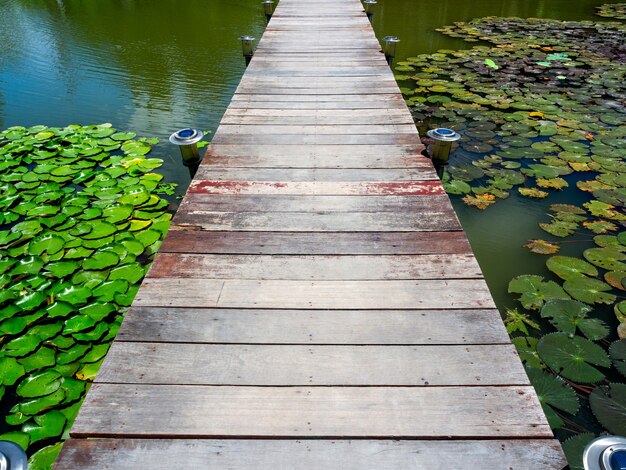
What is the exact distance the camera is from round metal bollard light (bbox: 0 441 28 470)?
2.58 ft

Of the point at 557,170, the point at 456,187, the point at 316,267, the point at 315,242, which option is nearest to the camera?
the point at 316,267

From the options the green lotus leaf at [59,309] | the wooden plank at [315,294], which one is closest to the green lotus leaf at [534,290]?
the wooden plank at [315,294]

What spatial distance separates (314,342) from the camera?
3.94 ft

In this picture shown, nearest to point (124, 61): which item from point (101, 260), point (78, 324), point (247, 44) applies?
point (247, 44)

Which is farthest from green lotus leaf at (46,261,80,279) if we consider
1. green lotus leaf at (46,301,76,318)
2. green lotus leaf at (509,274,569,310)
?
green lotus leaf at (509,274,569,310)

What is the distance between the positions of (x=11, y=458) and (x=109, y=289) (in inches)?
54.6

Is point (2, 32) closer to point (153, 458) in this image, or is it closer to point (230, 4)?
point (230, 4)

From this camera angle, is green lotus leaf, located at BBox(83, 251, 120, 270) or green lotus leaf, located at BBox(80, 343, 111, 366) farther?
green lotus leaf, located at BBox(83, 251, 120, 270)

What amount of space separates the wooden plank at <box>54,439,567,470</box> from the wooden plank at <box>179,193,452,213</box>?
1042 mm

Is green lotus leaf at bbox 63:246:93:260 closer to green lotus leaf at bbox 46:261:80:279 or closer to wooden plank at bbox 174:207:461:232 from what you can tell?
green lotus leaf at bbox 46:261:80:279

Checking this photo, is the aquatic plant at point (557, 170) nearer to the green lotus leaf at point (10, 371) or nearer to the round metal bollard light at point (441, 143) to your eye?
the round metal bollard light at point (441, 143)

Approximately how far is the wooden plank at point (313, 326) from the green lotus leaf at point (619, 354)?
1014 mm

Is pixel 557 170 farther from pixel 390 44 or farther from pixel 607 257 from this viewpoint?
pixel 390 44

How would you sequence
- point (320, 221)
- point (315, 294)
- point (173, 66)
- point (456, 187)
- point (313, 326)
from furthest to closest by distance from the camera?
point (173, 66) → point (456, 187) → point (320, 221) → point (315, 294) → point (313, 326)
